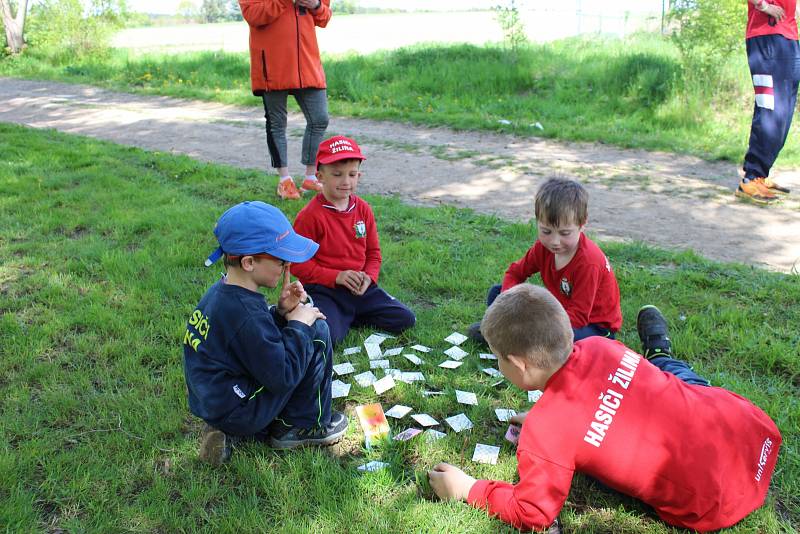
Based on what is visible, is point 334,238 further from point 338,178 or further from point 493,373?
point 493,373

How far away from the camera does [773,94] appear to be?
6.44m

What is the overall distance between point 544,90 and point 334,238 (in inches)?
330

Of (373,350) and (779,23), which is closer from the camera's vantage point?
Answer: (373,350)

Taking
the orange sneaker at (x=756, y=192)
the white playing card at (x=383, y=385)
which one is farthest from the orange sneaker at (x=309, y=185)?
the orange sneaker at (x=756, y=192)

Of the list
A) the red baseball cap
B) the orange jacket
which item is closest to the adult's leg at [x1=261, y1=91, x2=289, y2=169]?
the orange jacket

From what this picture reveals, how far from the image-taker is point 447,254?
516 cm

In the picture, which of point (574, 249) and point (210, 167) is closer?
point (574, 249)

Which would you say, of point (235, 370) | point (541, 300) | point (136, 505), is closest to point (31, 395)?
point (136, 505)

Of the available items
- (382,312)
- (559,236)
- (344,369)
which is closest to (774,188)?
(559,236)

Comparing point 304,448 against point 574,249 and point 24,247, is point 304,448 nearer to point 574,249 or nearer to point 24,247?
point 574,249

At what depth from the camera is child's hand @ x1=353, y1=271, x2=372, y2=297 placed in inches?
161

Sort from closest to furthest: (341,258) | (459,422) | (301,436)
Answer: (301,436) → (459,422) → (341,258)

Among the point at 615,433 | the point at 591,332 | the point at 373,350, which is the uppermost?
the point at 615,433

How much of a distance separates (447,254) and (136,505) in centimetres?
310
